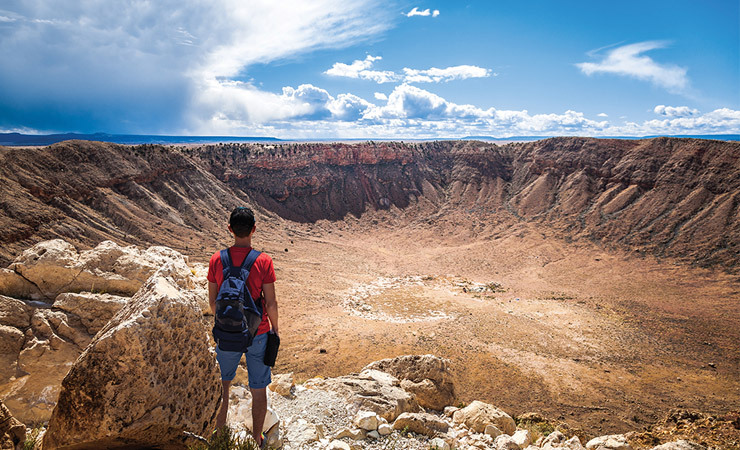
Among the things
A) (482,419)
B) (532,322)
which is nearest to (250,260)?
(482,419)

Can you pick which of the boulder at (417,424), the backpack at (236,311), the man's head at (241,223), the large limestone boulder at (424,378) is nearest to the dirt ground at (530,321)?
the large limestone boulder at (424,378)

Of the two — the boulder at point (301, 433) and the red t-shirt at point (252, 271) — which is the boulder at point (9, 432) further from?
the boulder at point (301, 433)

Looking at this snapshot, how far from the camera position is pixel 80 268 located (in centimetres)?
948

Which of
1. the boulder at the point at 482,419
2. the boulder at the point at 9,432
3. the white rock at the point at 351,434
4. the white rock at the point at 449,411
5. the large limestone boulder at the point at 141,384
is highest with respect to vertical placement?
the large limestone boulder at the point at 141,384

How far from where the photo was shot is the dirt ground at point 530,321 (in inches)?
557

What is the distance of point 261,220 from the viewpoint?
42.8m

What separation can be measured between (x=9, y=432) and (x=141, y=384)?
1.71m

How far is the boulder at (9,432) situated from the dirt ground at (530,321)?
33.4ft

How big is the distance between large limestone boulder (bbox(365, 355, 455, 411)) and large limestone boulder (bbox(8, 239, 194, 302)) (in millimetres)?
7806

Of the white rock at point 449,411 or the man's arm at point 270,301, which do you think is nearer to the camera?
the man's arm at point 270,301

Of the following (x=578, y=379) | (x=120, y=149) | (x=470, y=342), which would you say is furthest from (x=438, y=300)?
(x=120, y=149)

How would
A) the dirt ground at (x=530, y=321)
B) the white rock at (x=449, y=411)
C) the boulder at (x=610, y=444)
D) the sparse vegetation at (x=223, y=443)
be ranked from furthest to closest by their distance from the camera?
the dirt ground at (x=530, y=321), the white rock at (x=449, y=411), the boulder at (x=610, y=444), the sparse vegetation at (x=223, y=443)

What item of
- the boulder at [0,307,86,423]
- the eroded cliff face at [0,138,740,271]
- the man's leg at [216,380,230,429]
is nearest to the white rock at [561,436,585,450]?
the man's leg at [216,380,230,429]

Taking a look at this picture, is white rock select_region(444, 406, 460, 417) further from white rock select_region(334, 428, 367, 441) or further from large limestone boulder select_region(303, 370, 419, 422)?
white rock select_region(334, 428, 367, 441)
